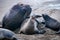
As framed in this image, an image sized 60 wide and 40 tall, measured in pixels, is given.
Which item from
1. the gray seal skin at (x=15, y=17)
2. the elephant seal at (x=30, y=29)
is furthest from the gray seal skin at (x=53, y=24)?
the gray seal skin at (x=15, y=17)

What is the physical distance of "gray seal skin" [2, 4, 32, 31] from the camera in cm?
466

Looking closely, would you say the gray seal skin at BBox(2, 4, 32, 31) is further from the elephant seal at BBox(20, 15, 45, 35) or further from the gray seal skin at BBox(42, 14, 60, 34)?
the gray seal skin at BBox(42, 14, 60, 34)

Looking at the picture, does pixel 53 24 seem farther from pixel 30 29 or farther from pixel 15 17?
pixel 15 17

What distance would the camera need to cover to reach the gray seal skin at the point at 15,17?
4.66 m

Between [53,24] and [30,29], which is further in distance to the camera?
[53,24]

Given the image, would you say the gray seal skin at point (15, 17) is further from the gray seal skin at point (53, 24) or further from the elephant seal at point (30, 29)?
the gray seal skin at point (53, 24)

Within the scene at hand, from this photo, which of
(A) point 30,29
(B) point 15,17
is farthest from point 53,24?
(B) point 15,17

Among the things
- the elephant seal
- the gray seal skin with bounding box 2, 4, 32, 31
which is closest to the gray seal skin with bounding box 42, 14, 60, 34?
the elephant seal

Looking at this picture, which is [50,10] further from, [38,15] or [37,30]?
[37,30]

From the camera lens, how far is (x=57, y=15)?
572 centimetres

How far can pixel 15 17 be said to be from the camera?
475 centimetres

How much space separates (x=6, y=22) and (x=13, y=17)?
0.22m

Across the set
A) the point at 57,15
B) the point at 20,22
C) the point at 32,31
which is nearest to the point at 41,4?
the point at 57,15

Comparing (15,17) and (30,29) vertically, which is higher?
(15,17)
